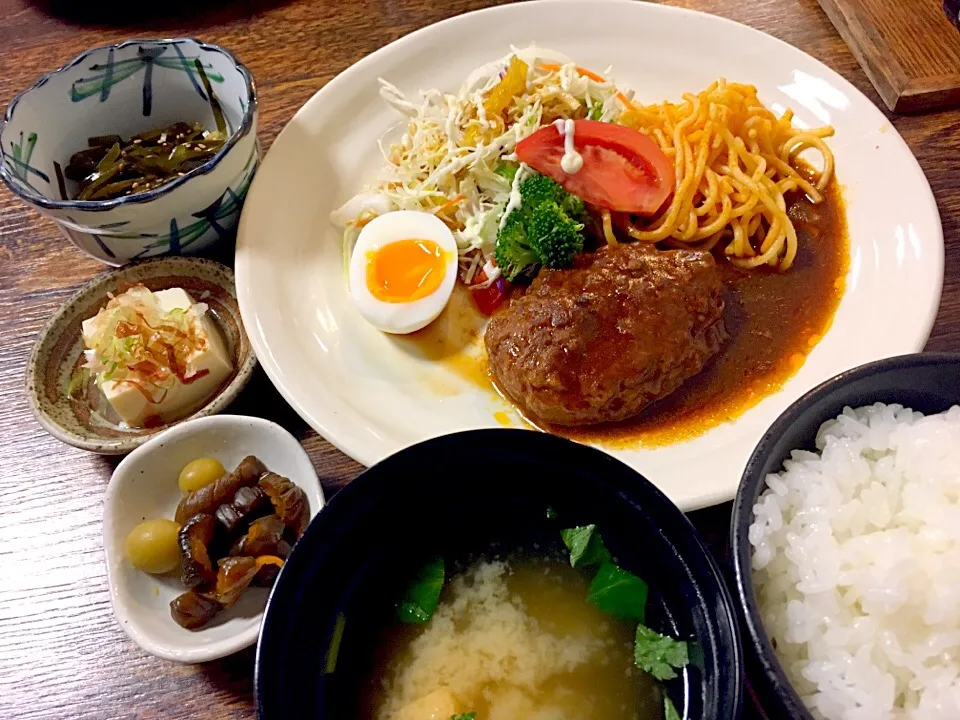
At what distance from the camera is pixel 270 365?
2.21 meters

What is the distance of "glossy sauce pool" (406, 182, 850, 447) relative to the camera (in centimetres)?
228

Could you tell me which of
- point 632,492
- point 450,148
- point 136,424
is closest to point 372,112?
point 450,148

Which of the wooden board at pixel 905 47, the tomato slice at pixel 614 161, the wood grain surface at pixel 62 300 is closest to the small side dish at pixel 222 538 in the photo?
the wood grain surface at pixel 62 300

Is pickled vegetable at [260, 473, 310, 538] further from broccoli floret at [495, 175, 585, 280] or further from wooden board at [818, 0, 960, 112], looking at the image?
wooden board at [818, 0, 960, 112]

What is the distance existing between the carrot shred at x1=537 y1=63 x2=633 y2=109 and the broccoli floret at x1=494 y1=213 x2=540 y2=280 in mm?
742

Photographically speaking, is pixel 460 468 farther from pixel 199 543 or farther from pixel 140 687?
pixel 140 687

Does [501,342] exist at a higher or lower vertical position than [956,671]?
lower

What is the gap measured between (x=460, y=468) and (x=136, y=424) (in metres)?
1.28

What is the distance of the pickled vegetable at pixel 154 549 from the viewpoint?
5.90ft

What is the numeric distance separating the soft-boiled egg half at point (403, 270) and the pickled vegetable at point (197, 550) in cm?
96

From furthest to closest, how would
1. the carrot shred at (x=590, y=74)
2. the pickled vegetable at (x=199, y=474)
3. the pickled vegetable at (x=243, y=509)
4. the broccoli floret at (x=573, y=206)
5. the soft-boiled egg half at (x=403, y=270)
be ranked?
the carrot shred at (x=590, y=74)
the broccoli floret at (x=573, y=206)
the soft-boiled egg half at (x=403, y=270)
the pickled vegetable at (x=199, y=474)
the pickled vegetable at (x=243, y=509)

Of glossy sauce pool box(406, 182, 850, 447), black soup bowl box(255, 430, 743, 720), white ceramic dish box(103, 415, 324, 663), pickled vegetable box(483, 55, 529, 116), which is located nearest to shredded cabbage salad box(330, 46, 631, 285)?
pickled vegetable box(483, 55, 529, 116)

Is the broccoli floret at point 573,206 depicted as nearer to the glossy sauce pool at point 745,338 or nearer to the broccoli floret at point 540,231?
the broccoli floret at point 540,231

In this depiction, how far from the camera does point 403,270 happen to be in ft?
8.65
